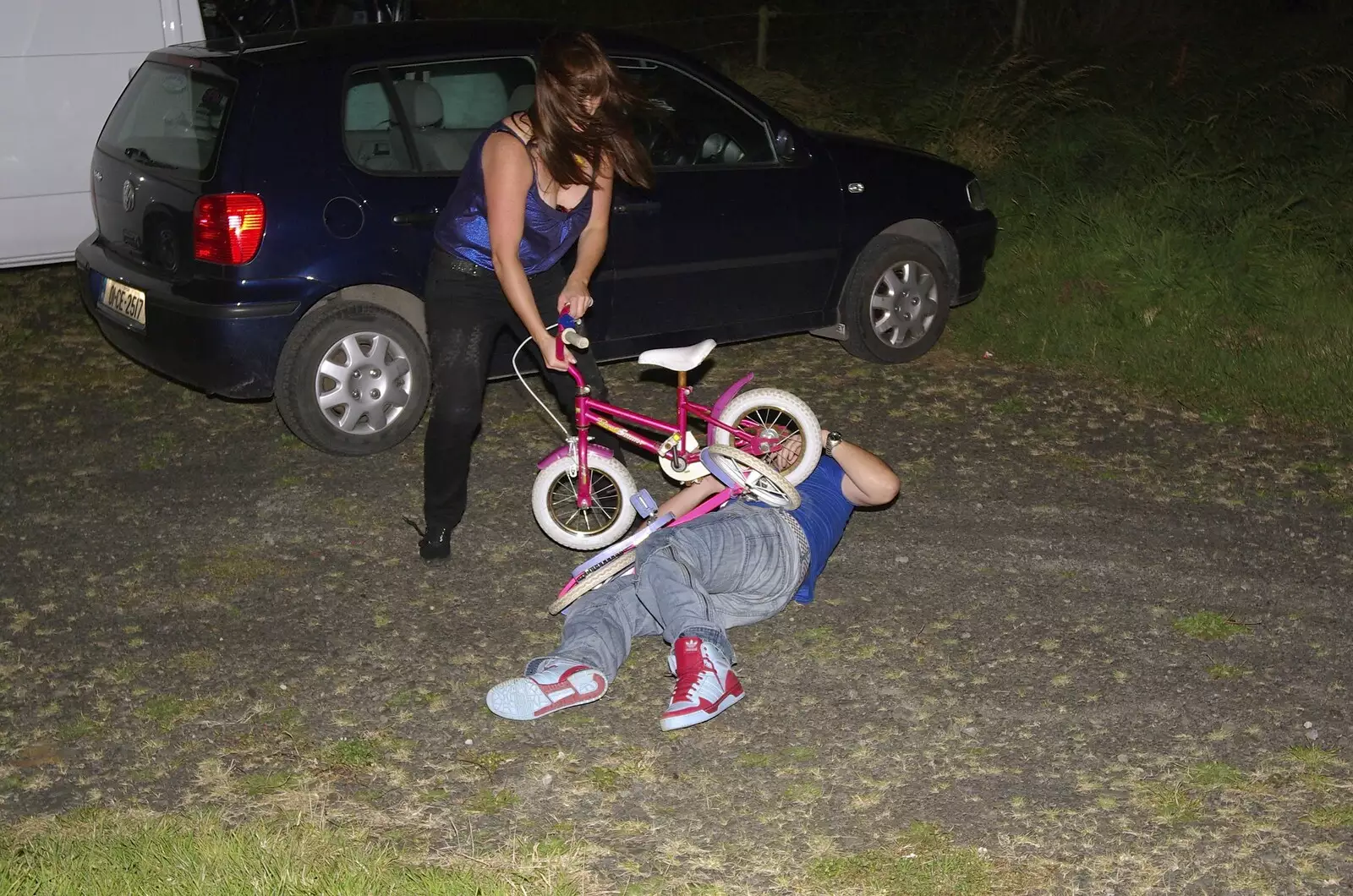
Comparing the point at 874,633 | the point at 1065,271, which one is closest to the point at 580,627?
the point at 874,633

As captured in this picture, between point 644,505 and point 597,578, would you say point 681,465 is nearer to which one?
point 644,505

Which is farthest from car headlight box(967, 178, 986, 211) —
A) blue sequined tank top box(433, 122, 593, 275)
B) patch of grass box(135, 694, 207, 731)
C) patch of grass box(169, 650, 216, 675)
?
patch of grass box(135, 694, 207, 731)

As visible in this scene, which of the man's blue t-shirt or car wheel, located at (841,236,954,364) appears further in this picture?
car wheel, located at (841,236,954,364)

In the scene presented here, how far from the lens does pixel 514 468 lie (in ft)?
21.4

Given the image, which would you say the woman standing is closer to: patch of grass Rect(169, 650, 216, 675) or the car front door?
patch of grass Rect(169, 650, 216, 675)

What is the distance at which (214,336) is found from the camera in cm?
604

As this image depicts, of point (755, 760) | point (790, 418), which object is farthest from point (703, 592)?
point (790, 418)

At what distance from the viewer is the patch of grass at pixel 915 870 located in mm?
3680

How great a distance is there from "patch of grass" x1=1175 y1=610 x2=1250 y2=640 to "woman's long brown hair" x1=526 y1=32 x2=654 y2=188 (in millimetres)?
2529

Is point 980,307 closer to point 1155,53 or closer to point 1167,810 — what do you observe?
point 1167,810

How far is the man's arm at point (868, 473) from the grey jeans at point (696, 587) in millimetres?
314

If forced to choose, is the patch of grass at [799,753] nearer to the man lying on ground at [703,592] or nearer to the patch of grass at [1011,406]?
the man lying on ground at [703,592]

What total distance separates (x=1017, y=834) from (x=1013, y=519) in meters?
2.30

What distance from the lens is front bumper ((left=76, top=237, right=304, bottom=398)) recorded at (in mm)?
6027
